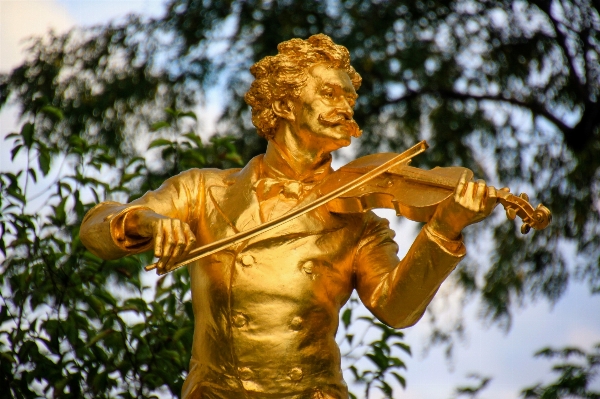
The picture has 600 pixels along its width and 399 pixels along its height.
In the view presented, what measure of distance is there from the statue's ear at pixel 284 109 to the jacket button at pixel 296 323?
0.71 meters

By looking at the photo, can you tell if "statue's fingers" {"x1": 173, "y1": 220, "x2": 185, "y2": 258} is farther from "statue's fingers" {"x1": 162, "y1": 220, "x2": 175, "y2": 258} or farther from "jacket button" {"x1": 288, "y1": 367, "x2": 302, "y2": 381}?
"jacket button" {"x1": 288, "y1": 367, "x2": 302, "y2": 381}

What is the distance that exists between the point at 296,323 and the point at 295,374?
0.17 m

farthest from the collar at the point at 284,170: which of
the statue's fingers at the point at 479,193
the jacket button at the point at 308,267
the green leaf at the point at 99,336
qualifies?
the green leaf at the point at 99,336

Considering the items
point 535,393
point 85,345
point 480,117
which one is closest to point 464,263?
point 480,117

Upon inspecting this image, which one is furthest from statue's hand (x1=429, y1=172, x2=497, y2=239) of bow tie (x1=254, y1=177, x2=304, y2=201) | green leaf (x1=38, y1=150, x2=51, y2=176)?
green leaf (x1=38, y1=150, x2=51, y2=176)

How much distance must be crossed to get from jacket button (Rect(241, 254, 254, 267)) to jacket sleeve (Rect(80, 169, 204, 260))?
283 millimetres

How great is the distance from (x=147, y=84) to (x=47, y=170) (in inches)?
131

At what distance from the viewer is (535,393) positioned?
8859 mm

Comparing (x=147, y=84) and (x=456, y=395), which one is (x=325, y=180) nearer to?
(x=456, y=395)

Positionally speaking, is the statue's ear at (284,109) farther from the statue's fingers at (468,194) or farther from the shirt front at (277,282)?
the statue's fingers at (468,194)

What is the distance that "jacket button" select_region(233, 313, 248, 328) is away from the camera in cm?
524

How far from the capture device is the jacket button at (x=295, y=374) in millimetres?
5203

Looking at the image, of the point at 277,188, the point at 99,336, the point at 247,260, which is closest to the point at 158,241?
the point at 247,260

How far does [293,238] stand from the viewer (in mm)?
5336
